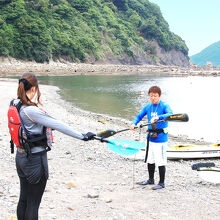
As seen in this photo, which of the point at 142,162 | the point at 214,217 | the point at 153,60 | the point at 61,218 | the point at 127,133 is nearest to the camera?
the point at 61,218

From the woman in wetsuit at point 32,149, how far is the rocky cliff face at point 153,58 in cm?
9594

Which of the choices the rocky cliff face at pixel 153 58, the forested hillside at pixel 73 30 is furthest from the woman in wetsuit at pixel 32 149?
the rocky cliff face at pixel 153 58

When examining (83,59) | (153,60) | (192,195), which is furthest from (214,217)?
(153,60)

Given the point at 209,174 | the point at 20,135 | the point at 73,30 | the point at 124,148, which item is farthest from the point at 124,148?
the point at 73,30

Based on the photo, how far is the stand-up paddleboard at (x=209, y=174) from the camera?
6082mm

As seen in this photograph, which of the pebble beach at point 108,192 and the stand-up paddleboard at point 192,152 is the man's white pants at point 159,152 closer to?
the pebble beach at point 108,192

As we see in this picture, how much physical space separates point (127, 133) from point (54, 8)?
95698 millimetres

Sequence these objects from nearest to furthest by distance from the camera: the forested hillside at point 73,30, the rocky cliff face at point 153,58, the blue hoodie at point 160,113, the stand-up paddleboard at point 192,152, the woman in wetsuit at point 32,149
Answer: the woman in wetsuit at point 32,149
the blue hoodie at point 160,113
the stand-up paddleboard at point 192,152
the forested hillside at point 73,30
the rocky cliff face at point 153,58

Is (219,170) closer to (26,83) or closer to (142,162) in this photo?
(142,162)

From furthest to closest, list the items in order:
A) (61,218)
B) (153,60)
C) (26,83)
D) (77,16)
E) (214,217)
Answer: (153,60) < (77,16) < (214,217) < (61,218) < (26,83)

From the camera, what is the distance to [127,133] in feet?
42.5

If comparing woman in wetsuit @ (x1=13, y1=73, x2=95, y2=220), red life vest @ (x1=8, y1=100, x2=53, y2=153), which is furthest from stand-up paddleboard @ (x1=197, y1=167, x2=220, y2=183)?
red life vest @ (x1=8, y1=100, x2=53, y2=153)

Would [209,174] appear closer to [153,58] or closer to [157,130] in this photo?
[157,130]

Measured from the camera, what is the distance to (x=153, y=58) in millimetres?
148500
